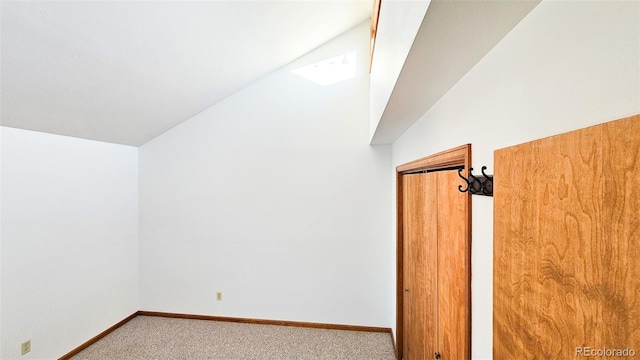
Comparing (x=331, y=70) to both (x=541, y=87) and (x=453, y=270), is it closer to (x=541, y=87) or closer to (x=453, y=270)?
(x=453, y=270)

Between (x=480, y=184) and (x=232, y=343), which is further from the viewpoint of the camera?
(x=232, y=343)

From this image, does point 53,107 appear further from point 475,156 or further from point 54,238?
point 475,156

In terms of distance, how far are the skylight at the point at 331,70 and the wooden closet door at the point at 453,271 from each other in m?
2.02

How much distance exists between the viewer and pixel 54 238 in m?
2.39

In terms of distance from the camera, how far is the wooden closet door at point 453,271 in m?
0.97

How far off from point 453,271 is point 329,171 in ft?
6.48

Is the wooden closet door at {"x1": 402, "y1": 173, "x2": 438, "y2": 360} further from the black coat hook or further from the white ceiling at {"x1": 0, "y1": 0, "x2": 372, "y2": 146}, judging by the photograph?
the white ceiling at {"x1": 0, "y1": 0, "x2": 372, "y2": 146}

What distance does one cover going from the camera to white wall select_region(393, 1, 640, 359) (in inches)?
15.7

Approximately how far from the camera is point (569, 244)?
450 millimetres

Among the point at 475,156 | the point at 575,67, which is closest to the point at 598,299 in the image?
the point at 575,67

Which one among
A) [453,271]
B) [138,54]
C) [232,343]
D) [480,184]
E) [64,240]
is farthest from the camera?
[232,343]

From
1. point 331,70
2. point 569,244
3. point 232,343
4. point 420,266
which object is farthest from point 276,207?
point 569,244

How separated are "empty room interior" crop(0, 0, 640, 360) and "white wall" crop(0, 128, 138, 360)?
2 cm

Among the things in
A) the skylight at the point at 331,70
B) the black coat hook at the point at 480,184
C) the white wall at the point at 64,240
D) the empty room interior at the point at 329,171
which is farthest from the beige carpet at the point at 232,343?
the skylight at the point at 331,70
